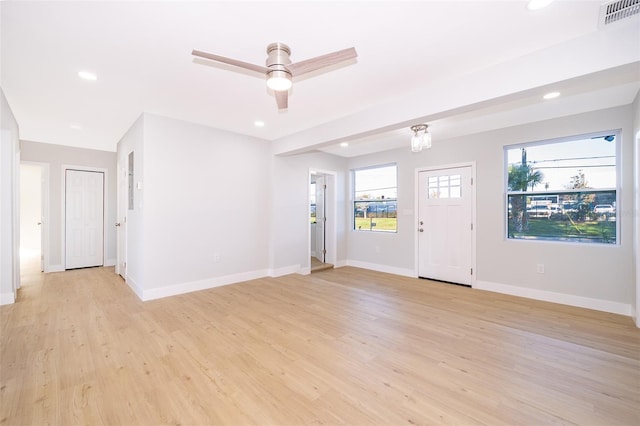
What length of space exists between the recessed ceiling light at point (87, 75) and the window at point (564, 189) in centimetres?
550

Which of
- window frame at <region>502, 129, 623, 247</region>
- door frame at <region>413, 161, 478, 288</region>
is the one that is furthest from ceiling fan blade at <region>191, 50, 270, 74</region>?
window frame at <region>502, 129, 623, 247</region>

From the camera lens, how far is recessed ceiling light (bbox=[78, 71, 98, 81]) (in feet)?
8.73

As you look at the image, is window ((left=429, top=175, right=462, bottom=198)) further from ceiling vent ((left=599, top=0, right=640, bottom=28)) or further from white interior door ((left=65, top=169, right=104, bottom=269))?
white interior door ((left=65, top=169, right=104, bottom=269))

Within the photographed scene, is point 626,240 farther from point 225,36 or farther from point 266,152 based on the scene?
point 266,152

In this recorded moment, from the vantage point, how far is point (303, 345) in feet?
8.30

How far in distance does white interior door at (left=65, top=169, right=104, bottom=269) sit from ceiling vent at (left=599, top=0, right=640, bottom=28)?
8.01 m

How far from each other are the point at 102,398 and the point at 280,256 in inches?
138

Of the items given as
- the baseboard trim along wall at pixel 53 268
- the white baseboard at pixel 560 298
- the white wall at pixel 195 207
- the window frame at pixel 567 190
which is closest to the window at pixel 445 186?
the window frame at pixel 567 190

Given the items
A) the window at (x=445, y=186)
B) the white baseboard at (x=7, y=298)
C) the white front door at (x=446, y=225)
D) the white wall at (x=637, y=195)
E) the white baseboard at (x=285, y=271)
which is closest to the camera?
the white wall at (x=637, y=195)

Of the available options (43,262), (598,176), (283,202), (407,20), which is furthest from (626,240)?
(43,262)

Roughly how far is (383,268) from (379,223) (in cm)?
98

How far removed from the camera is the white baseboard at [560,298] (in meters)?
3.35

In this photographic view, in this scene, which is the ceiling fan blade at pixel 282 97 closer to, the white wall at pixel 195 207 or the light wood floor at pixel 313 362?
the light wood floor at pixel 313 362

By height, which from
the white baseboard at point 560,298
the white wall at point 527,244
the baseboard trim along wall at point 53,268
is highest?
the white wall at point 527,244
